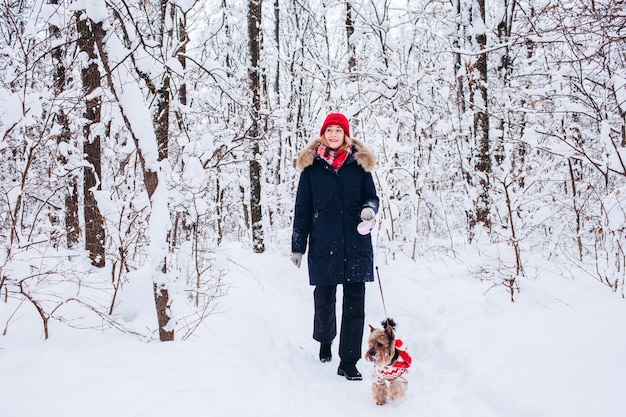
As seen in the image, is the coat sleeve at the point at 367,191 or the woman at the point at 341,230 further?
the coat sleeve at the point at 367,191

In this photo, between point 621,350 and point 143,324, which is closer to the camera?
point 621,350

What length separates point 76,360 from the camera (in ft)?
8.49

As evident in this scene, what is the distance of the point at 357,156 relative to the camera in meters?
3.75

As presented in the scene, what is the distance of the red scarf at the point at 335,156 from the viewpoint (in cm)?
376

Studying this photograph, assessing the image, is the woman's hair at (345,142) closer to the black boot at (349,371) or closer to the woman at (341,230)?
the woman at (341,230)

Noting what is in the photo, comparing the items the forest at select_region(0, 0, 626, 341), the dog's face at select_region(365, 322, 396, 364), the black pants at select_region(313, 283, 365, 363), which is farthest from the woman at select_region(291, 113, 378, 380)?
the forest at select_region(0, 0, 626, 341)

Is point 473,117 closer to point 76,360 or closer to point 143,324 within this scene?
point 143,324

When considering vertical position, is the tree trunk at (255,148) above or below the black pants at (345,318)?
above

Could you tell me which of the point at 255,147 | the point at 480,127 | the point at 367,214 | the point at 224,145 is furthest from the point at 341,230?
the point at 255,147

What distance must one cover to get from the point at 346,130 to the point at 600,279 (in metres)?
2.93

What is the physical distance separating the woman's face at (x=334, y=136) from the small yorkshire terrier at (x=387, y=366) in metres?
1.74

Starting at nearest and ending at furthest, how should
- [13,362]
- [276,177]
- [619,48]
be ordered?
[13,362]
[619,48]
[276,177]

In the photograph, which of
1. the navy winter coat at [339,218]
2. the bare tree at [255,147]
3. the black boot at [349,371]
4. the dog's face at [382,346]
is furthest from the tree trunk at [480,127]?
the dog's face at [382,346]

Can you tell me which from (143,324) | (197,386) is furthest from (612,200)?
(143,324)
